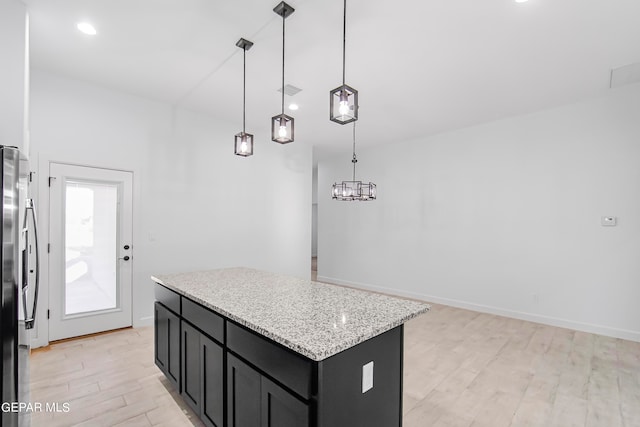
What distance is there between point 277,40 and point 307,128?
8.24 ft

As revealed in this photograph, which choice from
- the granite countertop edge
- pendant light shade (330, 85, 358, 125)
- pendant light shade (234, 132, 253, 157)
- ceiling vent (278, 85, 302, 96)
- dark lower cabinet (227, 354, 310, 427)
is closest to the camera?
the granite countertop edge

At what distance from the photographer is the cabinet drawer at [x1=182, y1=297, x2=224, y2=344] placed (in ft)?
5.91

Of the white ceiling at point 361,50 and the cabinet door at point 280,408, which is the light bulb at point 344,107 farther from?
the cabinet door at point 280,408

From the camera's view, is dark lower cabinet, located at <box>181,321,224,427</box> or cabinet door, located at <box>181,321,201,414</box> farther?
cabinet door, located at <box>181,321,201,414</box>

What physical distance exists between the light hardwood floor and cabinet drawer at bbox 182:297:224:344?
29.3 inches

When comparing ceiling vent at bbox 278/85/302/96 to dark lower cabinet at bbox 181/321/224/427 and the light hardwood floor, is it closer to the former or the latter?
dark lower cabinet at bbox 181/321/224/427

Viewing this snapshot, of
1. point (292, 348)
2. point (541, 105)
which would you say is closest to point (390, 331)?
point (292, 348)

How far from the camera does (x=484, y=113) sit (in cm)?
443

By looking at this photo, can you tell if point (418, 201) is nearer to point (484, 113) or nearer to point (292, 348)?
point (484, 113)

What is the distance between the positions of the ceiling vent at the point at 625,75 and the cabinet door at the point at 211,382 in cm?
455

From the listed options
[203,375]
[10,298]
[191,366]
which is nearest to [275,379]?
[203,375]

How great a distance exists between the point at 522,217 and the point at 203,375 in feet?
15.0

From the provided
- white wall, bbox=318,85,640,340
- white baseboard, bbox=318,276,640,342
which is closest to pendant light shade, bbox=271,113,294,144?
white wall, bbox=318,85,640,340

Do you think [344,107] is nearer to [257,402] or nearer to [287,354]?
[287,354]
